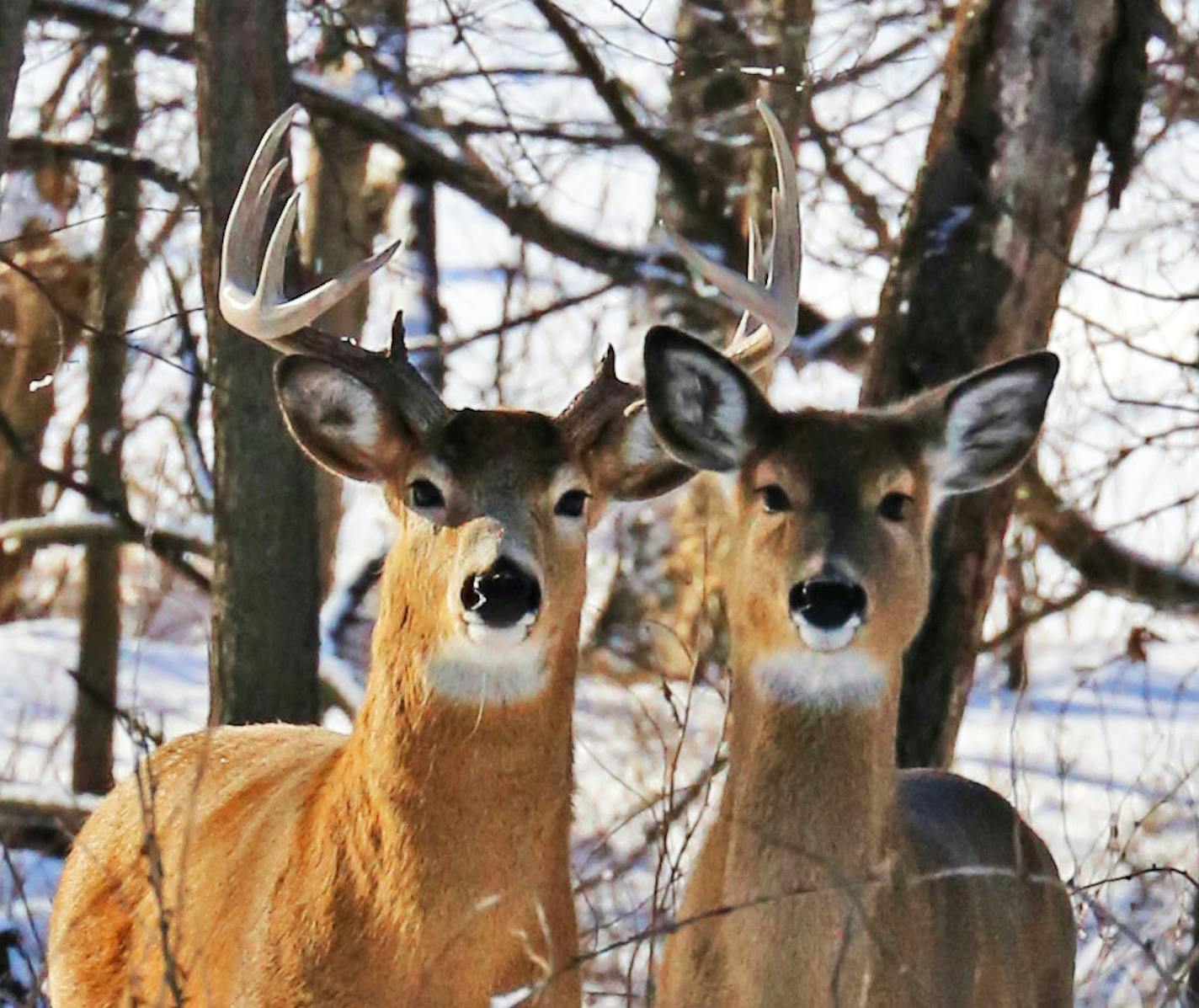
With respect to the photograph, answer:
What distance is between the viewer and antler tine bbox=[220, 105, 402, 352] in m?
5.52

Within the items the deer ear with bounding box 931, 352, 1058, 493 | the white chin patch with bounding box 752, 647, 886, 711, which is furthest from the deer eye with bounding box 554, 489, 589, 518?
the deer ear with bounding box 931, 352, 1058, 493

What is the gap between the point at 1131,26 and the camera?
26.5 feet

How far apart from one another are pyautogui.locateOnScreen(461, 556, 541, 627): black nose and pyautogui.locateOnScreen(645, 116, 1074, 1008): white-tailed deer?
61cm

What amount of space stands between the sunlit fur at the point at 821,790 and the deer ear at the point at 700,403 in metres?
0.05

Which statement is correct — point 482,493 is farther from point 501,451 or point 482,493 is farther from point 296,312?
point 296,312

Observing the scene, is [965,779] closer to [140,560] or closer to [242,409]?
[242,409]

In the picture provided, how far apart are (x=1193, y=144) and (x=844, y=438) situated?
648 cm

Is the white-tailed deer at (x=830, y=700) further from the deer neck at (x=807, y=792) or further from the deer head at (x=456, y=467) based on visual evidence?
the deer head at (x=456, y=467)

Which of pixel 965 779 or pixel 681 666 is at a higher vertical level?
pixel 681 666

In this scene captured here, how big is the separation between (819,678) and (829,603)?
224mm

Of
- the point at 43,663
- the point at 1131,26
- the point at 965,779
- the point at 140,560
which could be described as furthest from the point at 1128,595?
the point at 140,560

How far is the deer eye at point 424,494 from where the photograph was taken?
5.33 metres

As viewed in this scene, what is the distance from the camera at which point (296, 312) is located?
5.54 meters

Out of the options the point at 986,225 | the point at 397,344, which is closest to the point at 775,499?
the point at 397,344
